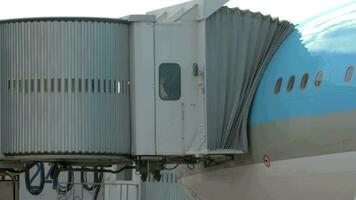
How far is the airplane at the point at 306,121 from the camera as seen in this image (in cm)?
900

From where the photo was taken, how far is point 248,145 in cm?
1070

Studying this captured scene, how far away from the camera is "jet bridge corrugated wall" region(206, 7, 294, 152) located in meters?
10.5

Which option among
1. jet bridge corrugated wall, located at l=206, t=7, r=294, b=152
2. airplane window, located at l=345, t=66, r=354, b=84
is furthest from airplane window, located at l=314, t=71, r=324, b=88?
jet bridge corrugated wall, located at l=206, t=7, r=294, b=152

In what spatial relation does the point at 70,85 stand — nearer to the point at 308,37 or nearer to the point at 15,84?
the point at 15,84

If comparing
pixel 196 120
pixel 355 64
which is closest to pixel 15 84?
pixel 196 120

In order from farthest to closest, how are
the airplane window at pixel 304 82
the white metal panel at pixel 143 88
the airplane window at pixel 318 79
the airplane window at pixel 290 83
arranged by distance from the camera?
the white metal panel at pixel 143 88
the airplane window at pixel 290 83
the airplane window at pixel 304 82
the airplane window at pixel 318 79

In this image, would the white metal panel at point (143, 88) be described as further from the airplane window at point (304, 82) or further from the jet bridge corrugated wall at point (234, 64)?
the airplane window at point (304, 82)

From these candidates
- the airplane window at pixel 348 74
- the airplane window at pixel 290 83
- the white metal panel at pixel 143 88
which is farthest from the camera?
the white metal panel at pixel 143 88

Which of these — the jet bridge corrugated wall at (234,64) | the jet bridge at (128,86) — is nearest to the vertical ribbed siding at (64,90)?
the jet bridge at (128,86)

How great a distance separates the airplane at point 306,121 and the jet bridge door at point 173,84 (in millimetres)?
961

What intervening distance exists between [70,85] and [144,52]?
1107mm

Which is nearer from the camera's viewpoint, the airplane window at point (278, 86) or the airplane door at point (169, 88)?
the airplane window at point (278, 86)

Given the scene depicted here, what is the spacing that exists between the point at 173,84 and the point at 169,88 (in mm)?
80

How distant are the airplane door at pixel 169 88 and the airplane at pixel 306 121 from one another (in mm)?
1013
